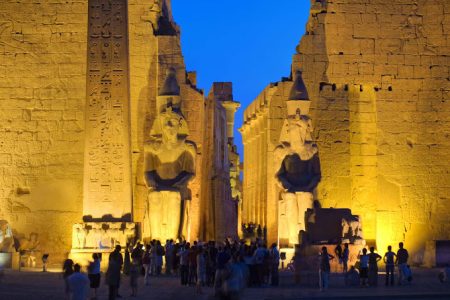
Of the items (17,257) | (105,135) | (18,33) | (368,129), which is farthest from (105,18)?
(368,129)

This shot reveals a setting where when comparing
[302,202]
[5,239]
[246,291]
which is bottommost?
[246,291]

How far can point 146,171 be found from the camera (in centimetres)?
1600

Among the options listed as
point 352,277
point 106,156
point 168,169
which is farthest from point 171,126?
point 352,277

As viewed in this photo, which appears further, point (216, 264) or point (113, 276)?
point (216, 264)

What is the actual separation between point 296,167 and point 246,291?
14.4 feet

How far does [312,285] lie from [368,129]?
614 cm

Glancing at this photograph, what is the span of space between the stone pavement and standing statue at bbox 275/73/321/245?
1.86 meters

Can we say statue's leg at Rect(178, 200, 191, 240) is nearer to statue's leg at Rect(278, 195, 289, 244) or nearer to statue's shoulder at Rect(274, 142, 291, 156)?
statue's leg at Rect(278, 195, 289, 244)

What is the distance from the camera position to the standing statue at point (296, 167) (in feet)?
52.5

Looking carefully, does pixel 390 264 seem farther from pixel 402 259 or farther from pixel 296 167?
pixel 296 167

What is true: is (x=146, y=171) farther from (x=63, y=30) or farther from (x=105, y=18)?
(x=63, y=30)

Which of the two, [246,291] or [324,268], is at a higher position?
[324,268]

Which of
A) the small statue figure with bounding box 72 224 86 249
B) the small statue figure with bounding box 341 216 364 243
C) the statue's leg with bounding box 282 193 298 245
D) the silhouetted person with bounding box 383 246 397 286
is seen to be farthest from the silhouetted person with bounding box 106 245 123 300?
the statue's leg with bounding box 282 193 298 245

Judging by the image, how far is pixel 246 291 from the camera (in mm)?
12266
